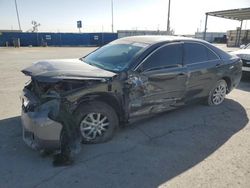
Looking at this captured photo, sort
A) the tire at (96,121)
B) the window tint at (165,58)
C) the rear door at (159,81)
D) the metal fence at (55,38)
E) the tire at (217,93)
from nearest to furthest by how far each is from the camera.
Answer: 1. the tire at (96,121)
2. the rear door at (159,81)
3. the window tint at (165,58)
4. the tire at (217,93)
5. the metal fence at (55,38)

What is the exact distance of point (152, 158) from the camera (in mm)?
3289

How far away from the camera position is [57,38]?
37250mm

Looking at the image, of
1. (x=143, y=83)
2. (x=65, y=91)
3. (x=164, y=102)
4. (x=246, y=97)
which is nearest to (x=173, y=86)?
(x=164, y=102)

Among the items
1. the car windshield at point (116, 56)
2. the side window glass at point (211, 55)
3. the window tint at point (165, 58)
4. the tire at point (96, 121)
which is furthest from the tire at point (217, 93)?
the tire at point (96, 121)

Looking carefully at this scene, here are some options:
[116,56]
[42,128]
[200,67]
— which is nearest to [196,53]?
[200,67]

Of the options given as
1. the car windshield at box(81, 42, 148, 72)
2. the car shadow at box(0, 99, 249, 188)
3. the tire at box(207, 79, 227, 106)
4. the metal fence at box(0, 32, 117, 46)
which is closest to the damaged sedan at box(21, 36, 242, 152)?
the car windshield at box(81, 42, 148, 72)

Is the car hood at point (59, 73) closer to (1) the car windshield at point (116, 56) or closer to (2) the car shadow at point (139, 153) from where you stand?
(1) the car windshield at point (116, 56)

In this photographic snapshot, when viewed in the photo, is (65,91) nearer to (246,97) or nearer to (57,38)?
(246,97)

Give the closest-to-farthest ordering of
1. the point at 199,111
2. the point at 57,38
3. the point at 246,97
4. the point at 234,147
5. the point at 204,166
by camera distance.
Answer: the point at 204,166 < the point at 234,147 < the point at 199,111 < the point at 246,97 < the point at 57,38

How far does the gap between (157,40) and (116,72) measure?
1.21 meters

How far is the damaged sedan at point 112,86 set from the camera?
312 centimetres

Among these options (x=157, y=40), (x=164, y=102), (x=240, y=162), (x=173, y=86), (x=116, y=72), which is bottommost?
(x=240, y=162)

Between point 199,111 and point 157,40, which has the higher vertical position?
point 157,40

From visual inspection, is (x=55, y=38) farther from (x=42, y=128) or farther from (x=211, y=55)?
(x=42, y=128)
